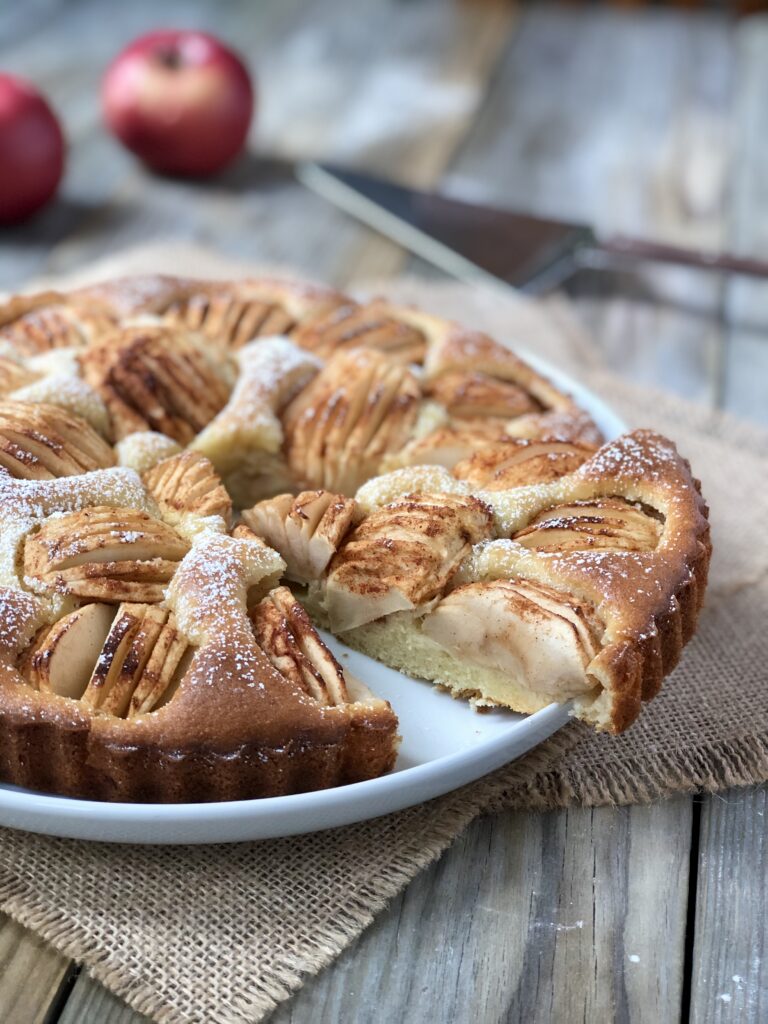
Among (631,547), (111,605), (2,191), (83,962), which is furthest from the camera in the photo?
(2,191)

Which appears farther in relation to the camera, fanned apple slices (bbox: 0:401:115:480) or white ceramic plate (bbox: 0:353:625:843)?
fanned apple slices (bbox: 0:401:115:480)

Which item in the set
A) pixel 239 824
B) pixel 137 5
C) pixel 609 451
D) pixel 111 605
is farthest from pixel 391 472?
pixel 137 5

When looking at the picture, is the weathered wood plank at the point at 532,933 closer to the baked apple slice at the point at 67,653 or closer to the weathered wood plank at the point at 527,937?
the weathered wood plank at the point at 527,937

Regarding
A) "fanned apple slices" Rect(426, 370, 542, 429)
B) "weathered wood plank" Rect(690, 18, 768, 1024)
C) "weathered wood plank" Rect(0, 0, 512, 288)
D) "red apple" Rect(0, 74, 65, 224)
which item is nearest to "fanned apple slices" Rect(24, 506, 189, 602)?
"fanned apple slices" Rect(426, 370, 542, 429)

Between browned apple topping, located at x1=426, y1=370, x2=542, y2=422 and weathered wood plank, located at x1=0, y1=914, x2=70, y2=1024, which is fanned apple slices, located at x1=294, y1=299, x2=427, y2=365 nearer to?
browned apple topping, located at x1=426, y1=370, x2=542, y2=422

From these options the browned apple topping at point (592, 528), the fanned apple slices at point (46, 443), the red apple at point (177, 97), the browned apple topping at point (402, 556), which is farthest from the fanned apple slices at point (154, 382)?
the red apple at point (177, 97)

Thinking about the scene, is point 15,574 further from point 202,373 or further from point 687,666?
point 687,666
